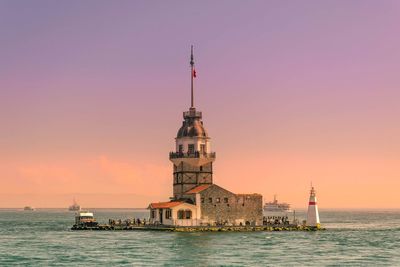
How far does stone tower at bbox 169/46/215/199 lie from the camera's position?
385ft

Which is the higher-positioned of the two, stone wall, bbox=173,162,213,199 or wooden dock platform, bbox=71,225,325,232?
stone wall, bbox=173,162,213,199

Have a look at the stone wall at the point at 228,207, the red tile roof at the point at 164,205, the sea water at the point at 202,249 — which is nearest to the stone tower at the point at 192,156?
the red tile roof at the point at 164,205

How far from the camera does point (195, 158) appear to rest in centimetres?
11712

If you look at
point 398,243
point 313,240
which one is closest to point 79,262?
point 313,240

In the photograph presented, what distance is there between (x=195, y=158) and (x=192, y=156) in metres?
0.55

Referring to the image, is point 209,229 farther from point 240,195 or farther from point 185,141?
point 185,141

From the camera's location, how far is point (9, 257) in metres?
77.0

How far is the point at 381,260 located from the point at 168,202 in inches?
1920

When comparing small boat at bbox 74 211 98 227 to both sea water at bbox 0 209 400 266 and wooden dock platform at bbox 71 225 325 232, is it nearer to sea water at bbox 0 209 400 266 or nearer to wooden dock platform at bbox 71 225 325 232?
wooden dock platform at bbox 71 225 325 232

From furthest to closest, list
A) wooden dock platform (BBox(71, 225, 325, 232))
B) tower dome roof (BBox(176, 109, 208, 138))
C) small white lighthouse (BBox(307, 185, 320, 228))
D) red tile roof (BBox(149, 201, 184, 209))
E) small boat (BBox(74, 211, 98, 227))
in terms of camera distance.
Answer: small boat (BBox(74, 211, 98, 227)), tower dome roof (BBox(176, 109, 208, 138)), small white lighthouse (BBox(307, 185, 320, 228)), red tile roof (BBox(149, 201, 184, 209)), wooden dock platform (BBox(71, 225, 325, 232))

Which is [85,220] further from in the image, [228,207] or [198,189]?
[228,207]

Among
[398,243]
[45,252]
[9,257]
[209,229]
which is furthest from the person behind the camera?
[209,229]

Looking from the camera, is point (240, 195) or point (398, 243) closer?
point (398, 243)

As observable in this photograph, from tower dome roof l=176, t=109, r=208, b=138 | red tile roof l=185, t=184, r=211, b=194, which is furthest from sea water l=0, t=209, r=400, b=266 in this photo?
tower dome roof l=176, t=109, r=208, b=138
